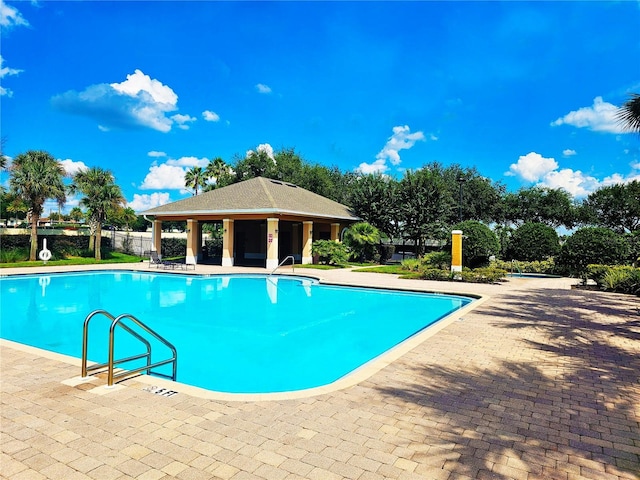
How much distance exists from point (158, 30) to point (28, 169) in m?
14.4

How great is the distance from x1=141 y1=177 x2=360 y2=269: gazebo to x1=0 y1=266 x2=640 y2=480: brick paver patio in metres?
17.3

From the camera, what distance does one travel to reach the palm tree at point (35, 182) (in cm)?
2394

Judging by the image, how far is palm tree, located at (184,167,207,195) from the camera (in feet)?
141

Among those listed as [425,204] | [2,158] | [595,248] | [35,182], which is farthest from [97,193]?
[595,248]

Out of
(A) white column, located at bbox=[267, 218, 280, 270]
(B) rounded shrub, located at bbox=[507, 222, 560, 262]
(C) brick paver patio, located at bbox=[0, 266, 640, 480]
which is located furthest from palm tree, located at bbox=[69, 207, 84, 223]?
(C) brick paver patio, located at bbox=[0, 266, 640, 480]

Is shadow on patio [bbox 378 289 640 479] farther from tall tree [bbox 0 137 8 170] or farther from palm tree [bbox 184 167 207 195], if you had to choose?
palm tree [bbox 184 167 207 195]

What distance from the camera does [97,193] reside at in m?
27.5

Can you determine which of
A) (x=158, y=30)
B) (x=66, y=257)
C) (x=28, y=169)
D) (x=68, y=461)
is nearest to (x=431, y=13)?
(x=158, y=30)

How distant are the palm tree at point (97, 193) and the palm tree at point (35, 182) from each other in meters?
1.60

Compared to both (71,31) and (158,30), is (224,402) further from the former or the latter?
(71,31)

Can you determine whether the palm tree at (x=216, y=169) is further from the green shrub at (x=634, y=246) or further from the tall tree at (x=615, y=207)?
the tall tree at (x=615, y=207)

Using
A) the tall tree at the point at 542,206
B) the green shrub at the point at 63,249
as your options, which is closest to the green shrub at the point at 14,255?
the green shrub at the point at 63,249

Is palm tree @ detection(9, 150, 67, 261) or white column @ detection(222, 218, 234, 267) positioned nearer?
palm tree @ detection(9, 150, 67, 261)

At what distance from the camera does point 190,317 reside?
1148 cm
